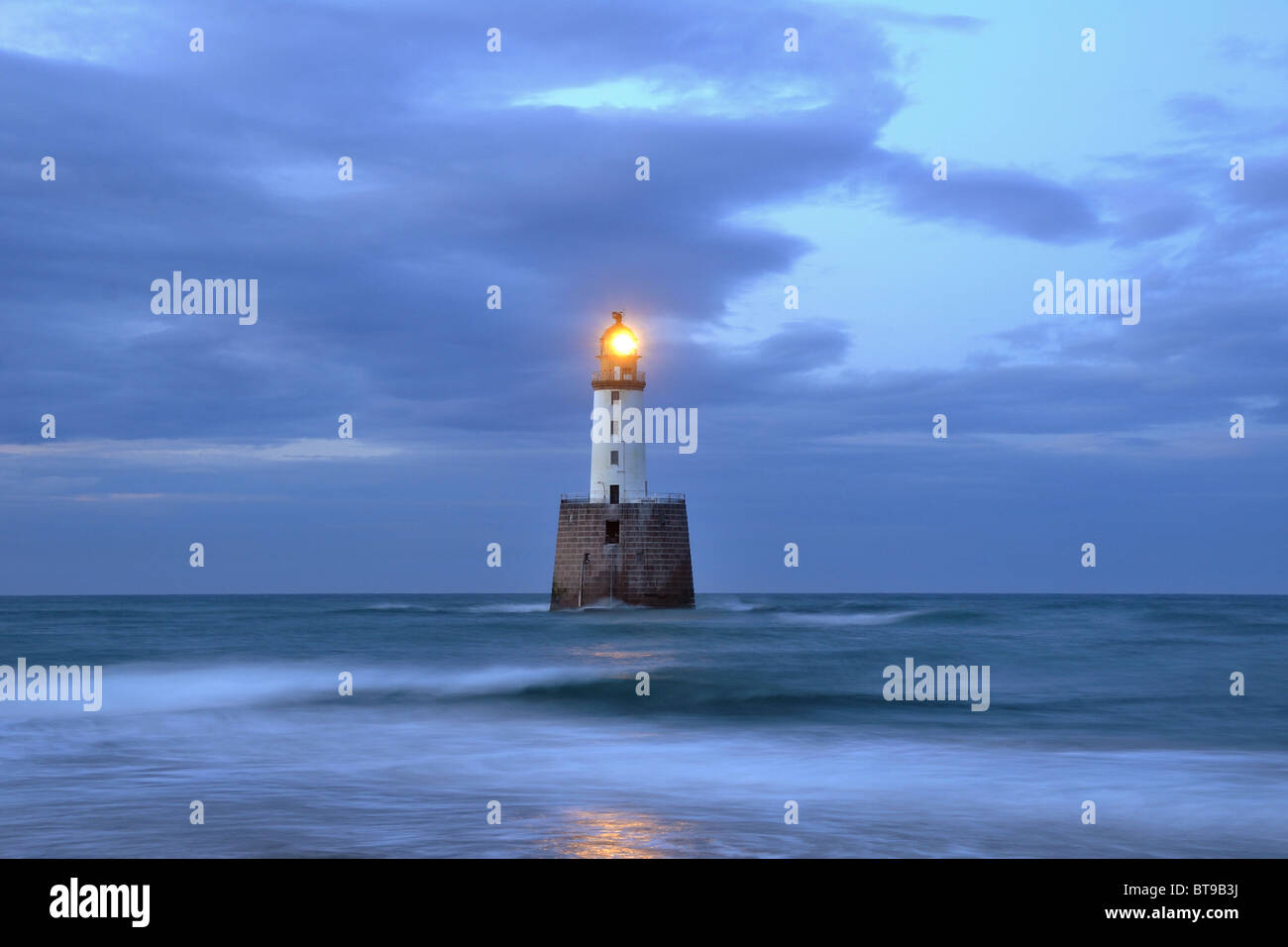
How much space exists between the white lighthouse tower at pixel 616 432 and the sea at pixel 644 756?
30.0ft

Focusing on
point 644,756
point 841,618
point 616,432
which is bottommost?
point 841,618

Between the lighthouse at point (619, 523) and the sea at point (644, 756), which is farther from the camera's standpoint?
the lighthouse at point (619, 523)

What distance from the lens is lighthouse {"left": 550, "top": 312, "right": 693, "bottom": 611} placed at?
39.5 m

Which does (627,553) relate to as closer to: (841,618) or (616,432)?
(616,432)

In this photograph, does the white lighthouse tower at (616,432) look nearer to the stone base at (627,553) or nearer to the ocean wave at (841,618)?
the stone base at (627,553)

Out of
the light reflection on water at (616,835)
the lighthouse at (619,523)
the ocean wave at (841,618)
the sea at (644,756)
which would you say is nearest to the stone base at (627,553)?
the lighthouse at (619,523)

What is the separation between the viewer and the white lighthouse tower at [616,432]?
130ft

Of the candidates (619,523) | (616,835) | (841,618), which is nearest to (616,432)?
(619,523)

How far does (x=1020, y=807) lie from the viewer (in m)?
10.3

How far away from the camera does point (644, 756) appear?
543 inches

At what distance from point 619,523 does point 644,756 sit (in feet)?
84.5
